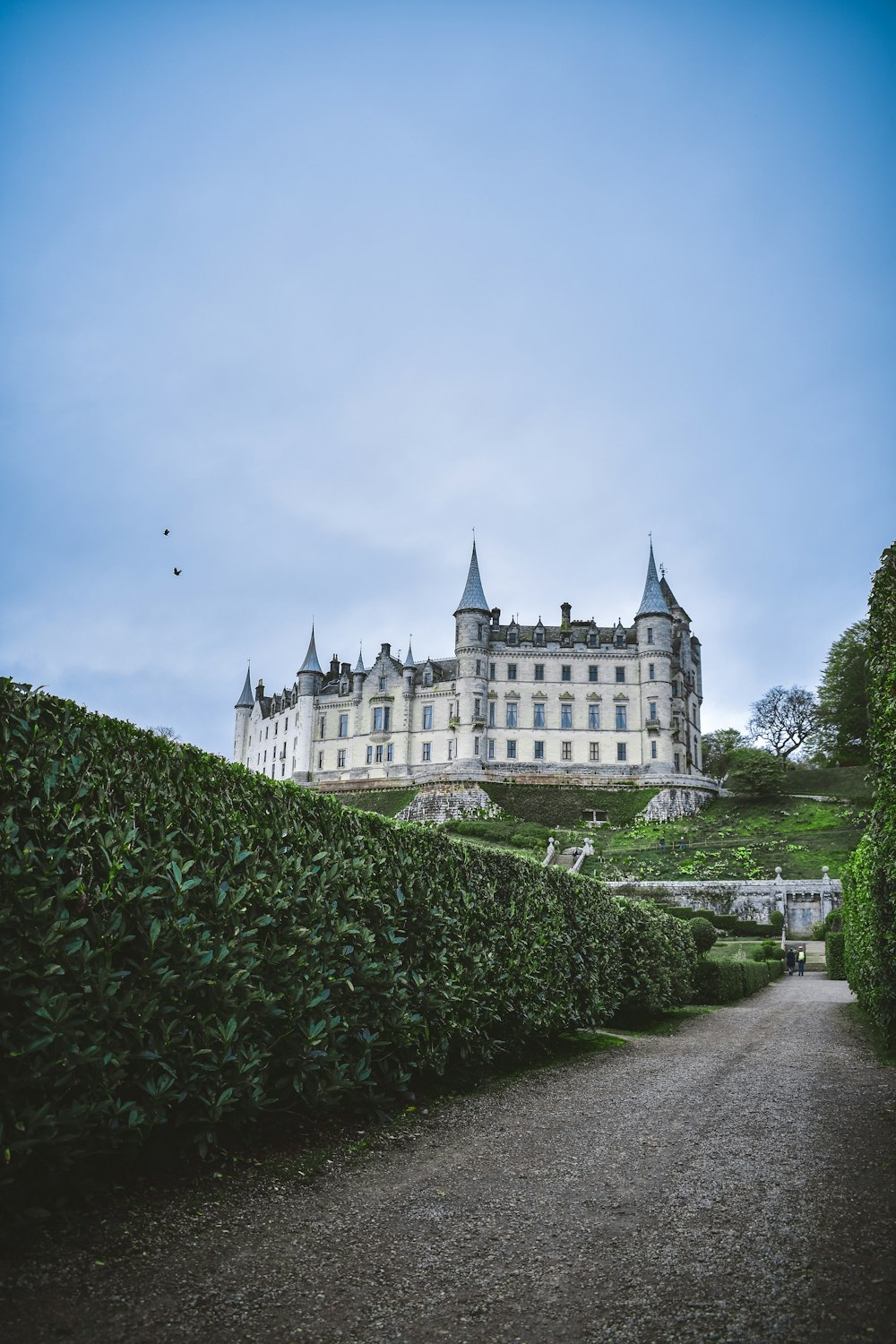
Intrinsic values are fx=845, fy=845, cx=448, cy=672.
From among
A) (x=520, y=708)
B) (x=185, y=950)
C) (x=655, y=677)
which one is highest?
(x=655, y=677)

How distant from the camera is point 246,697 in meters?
89.4

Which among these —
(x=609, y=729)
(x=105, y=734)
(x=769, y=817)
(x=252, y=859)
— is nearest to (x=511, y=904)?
(x=252, y=859)

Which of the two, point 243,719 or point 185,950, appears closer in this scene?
point 185,950

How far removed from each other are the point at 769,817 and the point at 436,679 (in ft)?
97.0

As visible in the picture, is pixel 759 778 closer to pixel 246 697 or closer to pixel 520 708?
pixel 520 708

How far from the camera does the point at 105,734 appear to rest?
16.0ft

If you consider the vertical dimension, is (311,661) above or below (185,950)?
above

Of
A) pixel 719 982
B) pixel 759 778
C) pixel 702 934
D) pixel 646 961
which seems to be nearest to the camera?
pixel 646 961

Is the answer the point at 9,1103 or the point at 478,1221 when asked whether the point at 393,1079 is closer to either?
the point at 478,1221

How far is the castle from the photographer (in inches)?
2721

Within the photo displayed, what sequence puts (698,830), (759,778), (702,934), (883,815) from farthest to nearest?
1. (759,778)
2. (698,830)
3. (702,934)
4. (883,815)

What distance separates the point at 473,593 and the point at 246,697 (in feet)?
100

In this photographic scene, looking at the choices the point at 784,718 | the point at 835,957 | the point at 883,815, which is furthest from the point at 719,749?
the point at 883,815

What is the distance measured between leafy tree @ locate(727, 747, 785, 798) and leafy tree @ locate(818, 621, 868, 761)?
6946 mm
